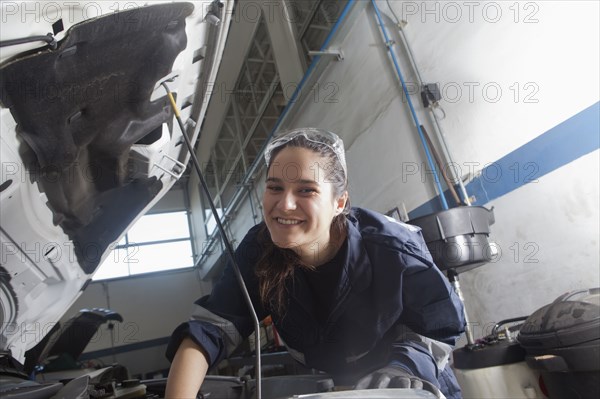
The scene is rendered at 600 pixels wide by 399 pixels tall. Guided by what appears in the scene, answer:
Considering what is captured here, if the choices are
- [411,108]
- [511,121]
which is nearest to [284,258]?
[511,121]

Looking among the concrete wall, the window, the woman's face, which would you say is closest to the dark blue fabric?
the woman's face

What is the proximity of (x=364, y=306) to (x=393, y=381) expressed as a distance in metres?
0.37

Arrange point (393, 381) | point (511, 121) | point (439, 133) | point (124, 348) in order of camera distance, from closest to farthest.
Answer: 1. point (393, 381)
2. point (511, 121)
3. point (439, 133)
4. point (124, 348)

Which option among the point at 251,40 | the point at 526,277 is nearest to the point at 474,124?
the point at 526,277

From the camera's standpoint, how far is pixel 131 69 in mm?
1354

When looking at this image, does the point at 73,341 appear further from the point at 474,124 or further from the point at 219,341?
the point at 474,124

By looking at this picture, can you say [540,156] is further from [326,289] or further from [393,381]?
[393,381]

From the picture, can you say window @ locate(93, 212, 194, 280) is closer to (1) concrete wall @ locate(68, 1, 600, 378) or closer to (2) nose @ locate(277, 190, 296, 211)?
(1) concrete wall @ locate(68, 1, 600, 378)

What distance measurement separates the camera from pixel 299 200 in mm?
974

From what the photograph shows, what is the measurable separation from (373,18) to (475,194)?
1.51 meters

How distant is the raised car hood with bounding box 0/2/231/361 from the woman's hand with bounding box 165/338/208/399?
34.5 inches

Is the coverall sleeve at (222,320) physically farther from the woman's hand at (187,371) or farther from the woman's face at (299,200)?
the woman's face at (299,200)

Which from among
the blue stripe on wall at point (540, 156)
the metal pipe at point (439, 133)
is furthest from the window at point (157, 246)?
the blue stripe on wall at point (540, 156)

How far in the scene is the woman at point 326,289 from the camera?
97 cm
